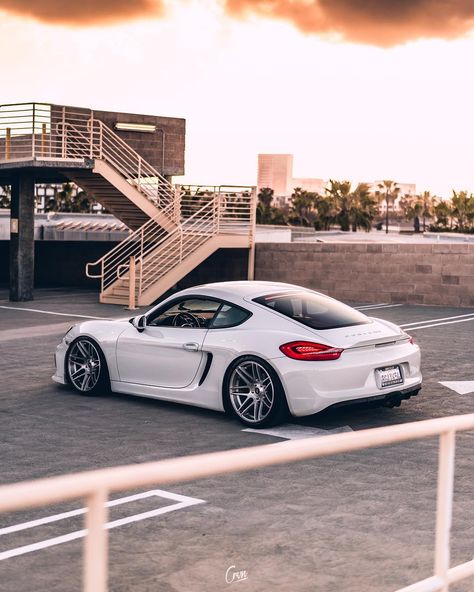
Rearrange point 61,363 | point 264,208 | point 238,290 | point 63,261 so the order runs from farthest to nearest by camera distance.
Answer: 1. point 264,208
2. point 63,261
3. point 61,363
4. point 238,290

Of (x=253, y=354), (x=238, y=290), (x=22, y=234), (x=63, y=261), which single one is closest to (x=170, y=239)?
(x=22, y=234)

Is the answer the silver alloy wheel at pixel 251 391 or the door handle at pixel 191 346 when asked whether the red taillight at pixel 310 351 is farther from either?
the door handle at pixel 191 346

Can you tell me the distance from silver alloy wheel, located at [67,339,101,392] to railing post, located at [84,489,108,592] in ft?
27.9

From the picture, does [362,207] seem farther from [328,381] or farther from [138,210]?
[328,381]

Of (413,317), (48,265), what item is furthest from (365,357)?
(48,265)

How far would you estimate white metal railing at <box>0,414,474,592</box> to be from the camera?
86.4 inches

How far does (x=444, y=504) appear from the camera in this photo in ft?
11.5

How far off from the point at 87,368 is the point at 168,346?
1372 mm

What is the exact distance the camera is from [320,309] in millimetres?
10070

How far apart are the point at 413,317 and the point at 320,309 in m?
12.5

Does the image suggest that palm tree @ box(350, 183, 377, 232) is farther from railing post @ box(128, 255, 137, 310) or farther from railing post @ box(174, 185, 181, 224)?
railing post @ box(128, 255, 137, 310)

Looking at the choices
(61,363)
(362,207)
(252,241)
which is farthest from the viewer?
(362,207)

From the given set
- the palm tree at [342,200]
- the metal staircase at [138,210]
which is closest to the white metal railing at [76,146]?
the metal staircase at [138,210]

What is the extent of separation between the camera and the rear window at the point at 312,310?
9750 millimetres
